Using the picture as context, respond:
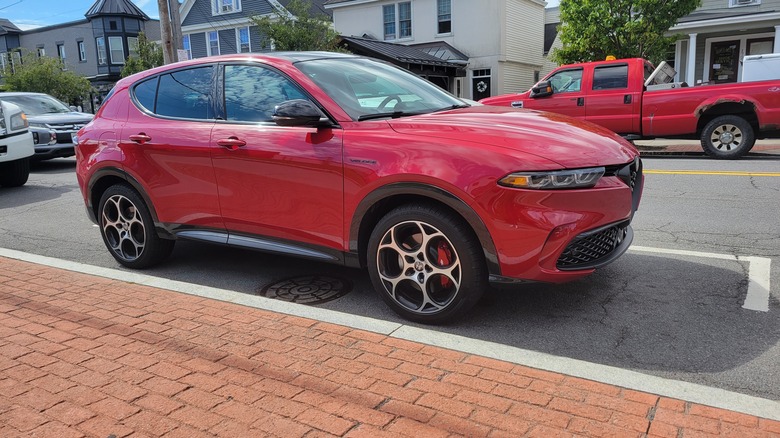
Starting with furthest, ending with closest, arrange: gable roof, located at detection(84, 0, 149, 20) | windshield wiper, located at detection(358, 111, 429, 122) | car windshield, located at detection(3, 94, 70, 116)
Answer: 1. gable roof, located at detection(84, 0, 149, 20)
2. car windshield, located at detection(3, 94, 70, 116)
3. windshield wiper, located at detection(358, 111, 429, 122)

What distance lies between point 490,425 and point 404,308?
4.31ft

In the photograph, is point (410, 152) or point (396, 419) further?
point (410, 152)

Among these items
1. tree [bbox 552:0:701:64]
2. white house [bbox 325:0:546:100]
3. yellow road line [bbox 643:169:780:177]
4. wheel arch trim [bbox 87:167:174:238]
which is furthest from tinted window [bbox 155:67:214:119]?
white house [bbox 325:0:546:100]

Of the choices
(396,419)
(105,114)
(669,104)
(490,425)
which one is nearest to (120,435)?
(396,419)

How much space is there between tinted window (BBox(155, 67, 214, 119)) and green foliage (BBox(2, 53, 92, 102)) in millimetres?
30243

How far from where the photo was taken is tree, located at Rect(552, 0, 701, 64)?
15844mm

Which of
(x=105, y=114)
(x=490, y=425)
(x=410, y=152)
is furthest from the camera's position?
(x=105, y=114)

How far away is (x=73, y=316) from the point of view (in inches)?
169

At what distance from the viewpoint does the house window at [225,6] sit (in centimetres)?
3453

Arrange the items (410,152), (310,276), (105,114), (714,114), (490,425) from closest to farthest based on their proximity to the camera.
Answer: (490,425)
(410,152)
(310,276)
(105,114)
(714,114)

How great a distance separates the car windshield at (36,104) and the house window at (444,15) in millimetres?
17978

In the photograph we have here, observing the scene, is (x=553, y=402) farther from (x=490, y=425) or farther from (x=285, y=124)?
(x=285, y=124)

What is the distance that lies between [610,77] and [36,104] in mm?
13145

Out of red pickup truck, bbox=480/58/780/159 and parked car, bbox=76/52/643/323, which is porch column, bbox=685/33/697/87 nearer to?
red pickup truck, bbox=480/58/780/159
